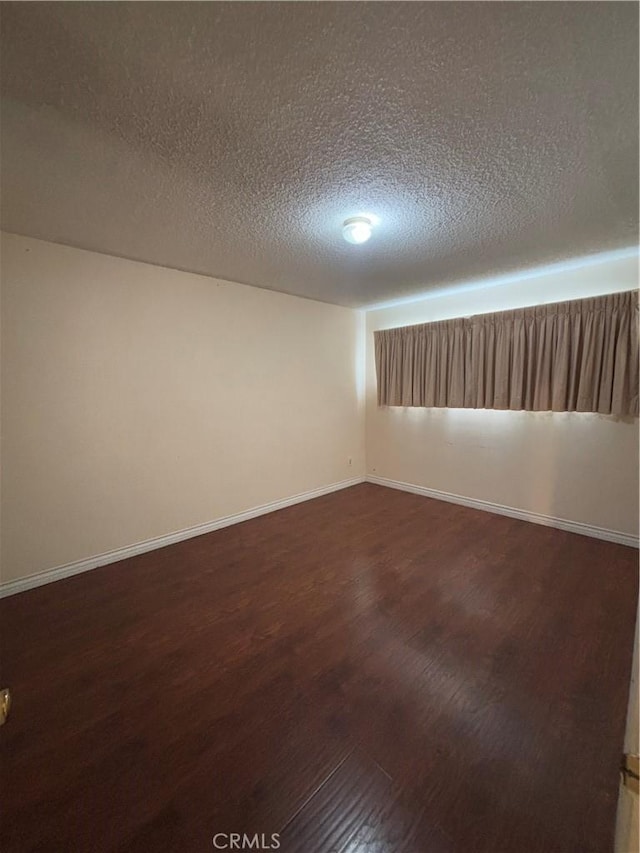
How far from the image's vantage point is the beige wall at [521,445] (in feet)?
9.12

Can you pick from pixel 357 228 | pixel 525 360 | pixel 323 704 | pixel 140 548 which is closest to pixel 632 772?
pixel 323 704

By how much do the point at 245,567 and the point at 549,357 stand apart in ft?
10.7

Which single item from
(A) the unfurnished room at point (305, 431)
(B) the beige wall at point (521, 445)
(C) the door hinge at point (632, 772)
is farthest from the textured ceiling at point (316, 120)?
(C) the door hinge at point (632, 772)

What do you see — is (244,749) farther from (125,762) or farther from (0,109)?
(0,109)

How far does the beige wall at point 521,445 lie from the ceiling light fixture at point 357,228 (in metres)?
1.98

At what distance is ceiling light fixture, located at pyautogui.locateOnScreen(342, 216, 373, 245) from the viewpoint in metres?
1.96

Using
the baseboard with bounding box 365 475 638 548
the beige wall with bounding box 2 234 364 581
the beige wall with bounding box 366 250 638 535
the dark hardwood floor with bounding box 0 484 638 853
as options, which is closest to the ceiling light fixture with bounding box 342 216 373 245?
the beige wall with bounding box 2 234 364 581

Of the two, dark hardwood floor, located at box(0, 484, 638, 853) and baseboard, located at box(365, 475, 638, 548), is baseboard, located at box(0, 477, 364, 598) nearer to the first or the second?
dark hardwood floor, located at box(0, 484, 638, 853)

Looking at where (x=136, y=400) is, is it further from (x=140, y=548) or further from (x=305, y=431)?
(x=305, y=431)

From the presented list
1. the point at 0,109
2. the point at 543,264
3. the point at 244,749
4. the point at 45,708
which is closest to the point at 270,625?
the point at 244,749

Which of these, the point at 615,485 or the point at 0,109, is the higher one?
the point at 0,109

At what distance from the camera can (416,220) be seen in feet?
6.60

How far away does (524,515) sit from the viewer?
131 inches

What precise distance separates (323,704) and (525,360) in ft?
10.6
